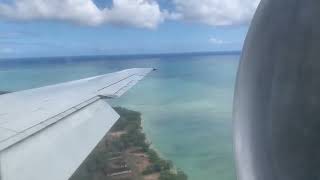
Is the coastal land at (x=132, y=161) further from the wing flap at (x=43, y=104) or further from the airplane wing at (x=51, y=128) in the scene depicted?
the airplane wing at (x=51, y=128)

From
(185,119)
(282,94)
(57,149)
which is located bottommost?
(185,119)

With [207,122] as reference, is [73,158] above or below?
above

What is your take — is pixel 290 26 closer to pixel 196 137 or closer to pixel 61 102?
pixel 61 102

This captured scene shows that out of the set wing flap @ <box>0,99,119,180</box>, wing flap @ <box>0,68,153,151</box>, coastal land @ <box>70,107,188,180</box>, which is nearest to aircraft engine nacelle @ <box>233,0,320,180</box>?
wing flap @ <box>0,99,119,180</box>

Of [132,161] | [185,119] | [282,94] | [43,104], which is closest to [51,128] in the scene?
[43,104]

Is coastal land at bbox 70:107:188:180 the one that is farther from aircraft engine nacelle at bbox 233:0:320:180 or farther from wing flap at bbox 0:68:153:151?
aircraft engine nacelle at bbox 233:0:320:180

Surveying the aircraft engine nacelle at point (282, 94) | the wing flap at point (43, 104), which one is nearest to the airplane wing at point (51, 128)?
the wing flap at point (43, 104)

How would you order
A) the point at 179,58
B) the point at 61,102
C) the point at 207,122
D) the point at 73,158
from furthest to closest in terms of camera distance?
the point at 179,58
the point at 207,122
the point at 61,102
the point at 73,158

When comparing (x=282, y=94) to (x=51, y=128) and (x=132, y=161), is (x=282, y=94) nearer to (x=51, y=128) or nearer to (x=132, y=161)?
(x=51, y=128)

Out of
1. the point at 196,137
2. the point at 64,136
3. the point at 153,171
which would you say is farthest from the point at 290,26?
the point at 196,137
